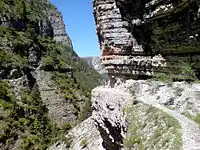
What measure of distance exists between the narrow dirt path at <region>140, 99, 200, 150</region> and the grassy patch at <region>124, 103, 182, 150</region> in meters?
0.23

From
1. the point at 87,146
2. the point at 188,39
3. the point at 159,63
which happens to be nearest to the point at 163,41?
the point at 159,63

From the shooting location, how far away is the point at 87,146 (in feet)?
115

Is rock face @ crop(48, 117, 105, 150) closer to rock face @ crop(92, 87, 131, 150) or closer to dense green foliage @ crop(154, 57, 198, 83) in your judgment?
rock face @ crop(92, 87, 131, 150)

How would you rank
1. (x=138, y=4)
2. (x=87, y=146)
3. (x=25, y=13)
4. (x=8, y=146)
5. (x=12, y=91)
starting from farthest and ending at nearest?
(x=25, y=13) → (x=12, y=91) → (x=8, y=146) → (x=87, y=146) → (x=138, y=4)

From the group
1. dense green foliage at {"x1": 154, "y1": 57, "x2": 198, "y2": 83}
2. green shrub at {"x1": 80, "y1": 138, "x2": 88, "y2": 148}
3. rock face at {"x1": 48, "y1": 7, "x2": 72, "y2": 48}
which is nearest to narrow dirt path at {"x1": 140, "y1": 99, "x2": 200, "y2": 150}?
dense green foliage at {"x1": 154, "y1": 57, "x2": 198, "y2": 83}

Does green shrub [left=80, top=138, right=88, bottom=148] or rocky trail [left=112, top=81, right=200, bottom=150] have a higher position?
rocky trail [left=112, top=81, right=200, bottom=150]

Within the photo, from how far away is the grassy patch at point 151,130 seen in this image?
47.8ft

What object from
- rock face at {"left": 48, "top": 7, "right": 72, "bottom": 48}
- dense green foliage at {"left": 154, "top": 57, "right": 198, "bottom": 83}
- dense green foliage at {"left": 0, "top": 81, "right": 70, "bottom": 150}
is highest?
rock face at {"left": 48, "top": 7, "right": 72, "bottom": 48}

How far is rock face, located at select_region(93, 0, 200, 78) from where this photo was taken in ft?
75.6

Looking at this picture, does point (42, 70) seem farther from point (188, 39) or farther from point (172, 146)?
point (172, 146)

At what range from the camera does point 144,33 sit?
96.7 feet

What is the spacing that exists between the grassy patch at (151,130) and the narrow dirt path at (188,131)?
23 cm

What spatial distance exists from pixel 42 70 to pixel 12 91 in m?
11.6

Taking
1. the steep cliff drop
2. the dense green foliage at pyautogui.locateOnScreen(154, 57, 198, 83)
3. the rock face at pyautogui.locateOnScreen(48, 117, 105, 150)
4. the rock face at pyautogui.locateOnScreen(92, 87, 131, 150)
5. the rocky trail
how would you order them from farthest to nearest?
1. the rock face at pyautogui.locateOnScreen(48, 117, 105, 150)
2. the dense green foliage at pyautogui.locateOnScreen(154, 57, 198, 83)
3. the rock face at pyautogui.locateOnScreen(92, 87, 131, 150)
4. the steep cliff drop
5. the rocky trail
